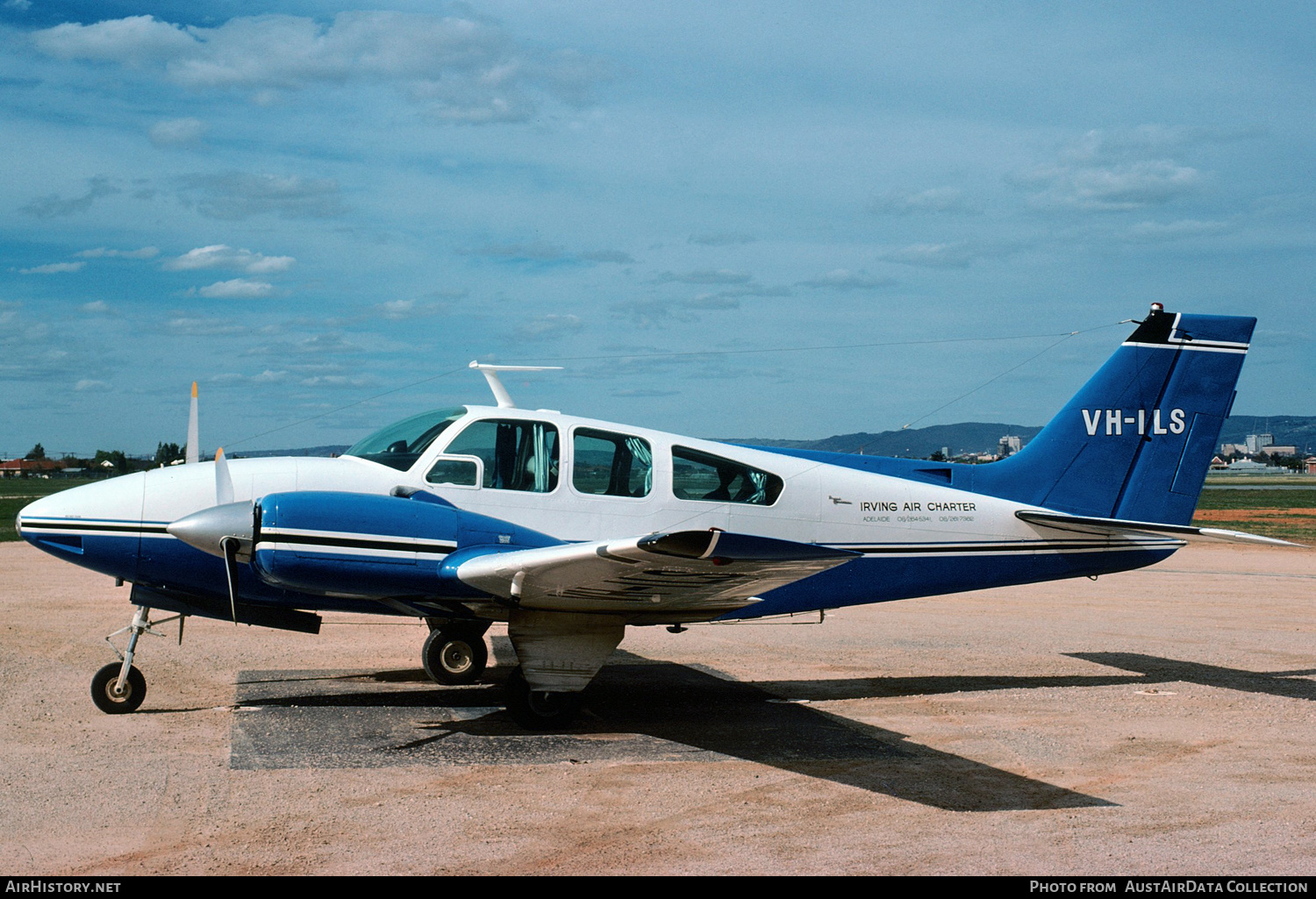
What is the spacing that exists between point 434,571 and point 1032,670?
22.9ft

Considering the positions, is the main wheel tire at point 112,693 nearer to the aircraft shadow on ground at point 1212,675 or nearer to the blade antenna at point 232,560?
the blade antenna at point 232,560

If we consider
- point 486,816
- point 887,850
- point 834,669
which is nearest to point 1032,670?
point 834,669

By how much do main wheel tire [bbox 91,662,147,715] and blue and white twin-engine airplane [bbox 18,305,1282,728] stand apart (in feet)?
0.06

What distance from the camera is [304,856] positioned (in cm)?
538

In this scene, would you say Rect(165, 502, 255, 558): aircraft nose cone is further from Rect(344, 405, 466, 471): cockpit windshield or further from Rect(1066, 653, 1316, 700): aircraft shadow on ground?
Rect(1066, 653, 1316, 700): aircraft shadow on ground

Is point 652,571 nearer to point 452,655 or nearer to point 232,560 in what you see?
point 232,560

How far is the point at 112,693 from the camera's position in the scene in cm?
877

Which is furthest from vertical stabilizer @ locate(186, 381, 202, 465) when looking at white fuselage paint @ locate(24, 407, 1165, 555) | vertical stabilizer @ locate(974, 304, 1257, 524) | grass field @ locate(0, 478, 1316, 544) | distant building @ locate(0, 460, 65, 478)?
distant building @ locate(0, 460, 65, 478)

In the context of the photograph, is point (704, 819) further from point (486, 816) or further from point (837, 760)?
point (837, 760)

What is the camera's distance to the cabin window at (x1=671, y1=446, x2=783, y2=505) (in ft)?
30.0

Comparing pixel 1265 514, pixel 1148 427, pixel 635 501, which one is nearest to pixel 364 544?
pixel 635 501

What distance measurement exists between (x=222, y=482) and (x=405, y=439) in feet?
4.87

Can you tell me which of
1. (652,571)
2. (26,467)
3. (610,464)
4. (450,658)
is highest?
(610,464)

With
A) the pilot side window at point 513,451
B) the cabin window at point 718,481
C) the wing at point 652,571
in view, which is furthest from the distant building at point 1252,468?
the wing at point 652,571
